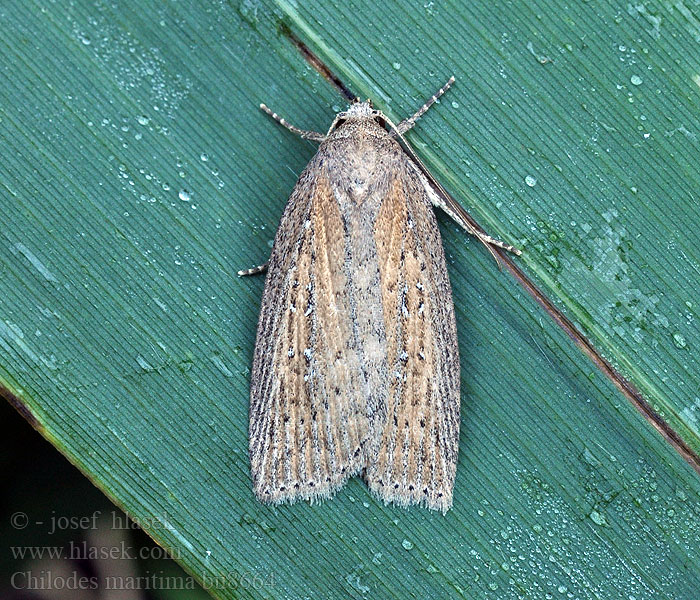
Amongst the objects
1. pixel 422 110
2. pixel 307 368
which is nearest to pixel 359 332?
pixel 307 368

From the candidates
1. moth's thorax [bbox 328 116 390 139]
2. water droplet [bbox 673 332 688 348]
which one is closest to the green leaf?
water droplet [bbox 673 332 688 348]

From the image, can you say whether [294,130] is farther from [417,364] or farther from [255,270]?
[417,364]

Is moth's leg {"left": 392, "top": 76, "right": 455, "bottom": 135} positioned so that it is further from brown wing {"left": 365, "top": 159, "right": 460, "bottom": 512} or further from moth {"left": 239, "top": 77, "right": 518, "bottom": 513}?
brown wing {"left": 365, "top": 159, "right": 460, "bottom": 512}

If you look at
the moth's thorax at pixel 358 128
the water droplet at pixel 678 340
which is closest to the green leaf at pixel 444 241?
the water droplet at pixel 678 340

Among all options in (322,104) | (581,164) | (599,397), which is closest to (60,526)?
(322,104)

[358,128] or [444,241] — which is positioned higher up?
[358,128]

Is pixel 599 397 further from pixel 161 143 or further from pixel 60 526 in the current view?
pixel 60 526

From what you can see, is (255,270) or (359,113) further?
(255,270)
